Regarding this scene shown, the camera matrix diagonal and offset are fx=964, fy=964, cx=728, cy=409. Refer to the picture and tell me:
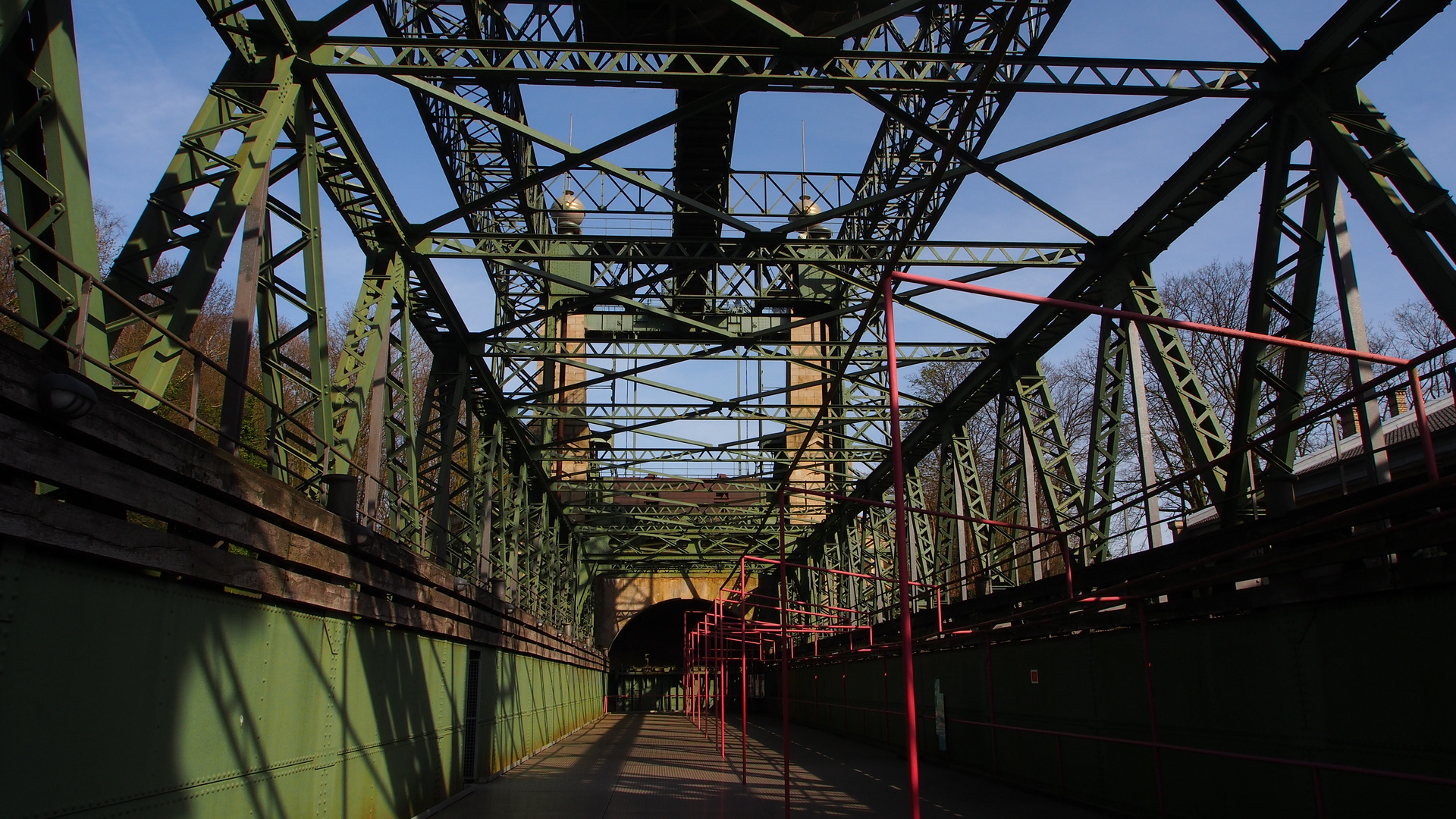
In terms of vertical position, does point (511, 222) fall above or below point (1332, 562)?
above

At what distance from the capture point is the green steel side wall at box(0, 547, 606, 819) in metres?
4.85

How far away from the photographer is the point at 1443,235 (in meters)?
8.18

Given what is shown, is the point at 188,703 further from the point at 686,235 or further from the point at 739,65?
the point at 686,235

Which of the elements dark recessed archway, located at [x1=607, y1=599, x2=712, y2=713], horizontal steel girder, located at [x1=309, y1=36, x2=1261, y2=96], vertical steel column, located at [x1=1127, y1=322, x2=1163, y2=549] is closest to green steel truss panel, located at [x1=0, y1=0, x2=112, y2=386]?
horizontal steel girder, located at [x1=309, y1=36, x2=1261, y2=96]

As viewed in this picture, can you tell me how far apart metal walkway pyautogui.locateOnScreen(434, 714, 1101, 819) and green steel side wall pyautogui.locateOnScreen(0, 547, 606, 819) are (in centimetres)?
244

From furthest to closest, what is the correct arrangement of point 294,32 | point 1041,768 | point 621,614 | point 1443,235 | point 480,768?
1. point 621,614
2. point 480,768
3. point 1041,768
4. point 294,32
5. point 1443,235

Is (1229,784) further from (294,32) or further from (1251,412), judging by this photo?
(294,32)

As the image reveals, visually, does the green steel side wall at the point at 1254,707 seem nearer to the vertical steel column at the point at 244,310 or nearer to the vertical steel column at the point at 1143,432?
the vertical steel column at the point at 1143,432

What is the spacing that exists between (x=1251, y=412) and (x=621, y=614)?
38.4 meters

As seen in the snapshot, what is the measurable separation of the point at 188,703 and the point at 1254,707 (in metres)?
8.61

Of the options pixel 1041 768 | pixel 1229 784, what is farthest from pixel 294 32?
pixel 1041 768

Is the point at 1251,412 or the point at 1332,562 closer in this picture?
the point at 1332,562

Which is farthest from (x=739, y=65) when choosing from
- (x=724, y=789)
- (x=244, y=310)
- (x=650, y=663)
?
(x=650, y=663)

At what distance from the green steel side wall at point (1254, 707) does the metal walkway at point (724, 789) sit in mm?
841
